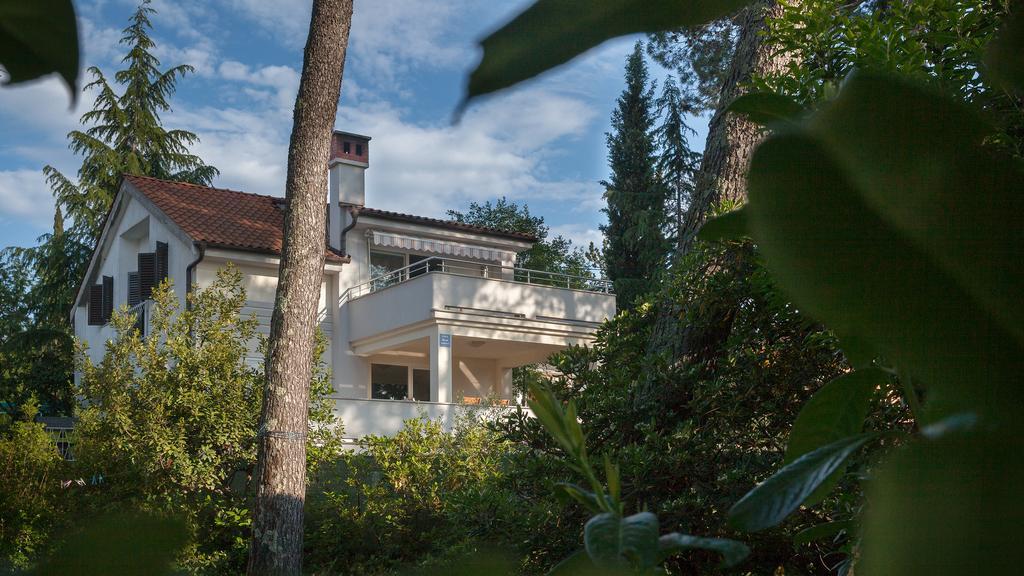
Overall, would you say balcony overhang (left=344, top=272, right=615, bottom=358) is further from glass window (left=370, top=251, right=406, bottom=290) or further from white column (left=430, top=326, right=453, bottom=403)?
glass window (left=370, top=251, right=406, bottom=290)

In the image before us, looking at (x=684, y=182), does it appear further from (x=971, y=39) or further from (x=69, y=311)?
(x=971, y=39)

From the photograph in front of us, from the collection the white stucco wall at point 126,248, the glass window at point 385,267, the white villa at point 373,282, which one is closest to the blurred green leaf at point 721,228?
the white villa at point 373,282

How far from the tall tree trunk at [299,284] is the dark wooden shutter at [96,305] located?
16.7m

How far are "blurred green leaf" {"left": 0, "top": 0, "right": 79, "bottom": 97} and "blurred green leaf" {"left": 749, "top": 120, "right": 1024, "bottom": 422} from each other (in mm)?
175

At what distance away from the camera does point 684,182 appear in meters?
31.3

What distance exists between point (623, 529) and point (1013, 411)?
12cm

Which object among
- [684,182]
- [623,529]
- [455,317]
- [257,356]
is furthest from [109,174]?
[623,529]

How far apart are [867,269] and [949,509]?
45 millimetres

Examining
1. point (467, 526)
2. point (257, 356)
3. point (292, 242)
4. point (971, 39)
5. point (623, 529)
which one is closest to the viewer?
point (623, 529)

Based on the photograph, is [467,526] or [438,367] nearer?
[467,526]

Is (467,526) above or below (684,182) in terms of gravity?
below

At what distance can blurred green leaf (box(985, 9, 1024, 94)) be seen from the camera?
20cm

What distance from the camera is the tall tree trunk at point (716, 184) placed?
15.3ft

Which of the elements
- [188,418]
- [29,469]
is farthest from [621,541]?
[29,469]
